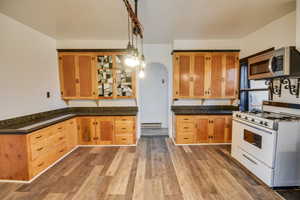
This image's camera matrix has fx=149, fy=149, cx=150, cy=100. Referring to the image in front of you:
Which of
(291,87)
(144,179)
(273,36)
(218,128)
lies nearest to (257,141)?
(291,87)

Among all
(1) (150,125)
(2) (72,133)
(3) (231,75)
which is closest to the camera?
(2) (72,133)

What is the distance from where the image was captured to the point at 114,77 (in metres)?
3.79

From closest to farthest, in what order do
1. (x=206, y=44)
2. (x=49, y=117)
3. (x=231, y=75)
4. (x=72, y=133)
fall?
1. (x=49, y=117)
2. (x=72, y=133)
3. (x=231, y=75)
4. (x=206, y=44)

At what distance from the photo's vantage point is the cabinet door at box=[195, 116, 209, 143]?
146 inches

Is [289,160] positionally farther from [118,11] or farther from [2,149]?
[2,149]

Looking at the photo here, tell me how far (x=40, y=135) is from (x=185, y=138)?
9.97 ft

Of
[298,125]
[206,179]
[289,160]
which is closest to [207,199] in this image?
[206,179]

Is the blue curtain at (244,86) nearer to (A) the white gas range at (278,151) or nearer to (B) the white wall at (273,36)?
(B) the white wall at (273,36)

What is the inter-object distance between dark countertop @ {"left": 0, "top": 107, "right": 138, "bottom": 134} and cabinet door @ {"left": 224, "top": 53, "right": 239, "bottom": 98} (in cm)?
248

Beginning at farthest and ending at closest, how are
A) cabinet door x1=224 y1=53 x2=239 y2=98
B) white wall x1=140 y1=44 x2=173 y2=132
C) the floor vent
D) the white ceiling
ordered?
1. the floor vent
2. white wall x1=140 y1=44 x2=173 y2=132
3. cabinet door x1=224 y1=53 x2=239 y2=98
4. the white ceiling

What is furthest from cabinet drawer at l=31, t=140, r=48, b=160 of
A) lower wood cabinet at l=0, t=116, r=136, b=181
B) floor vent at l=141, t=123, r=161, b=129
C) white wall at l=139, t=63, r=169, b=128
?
white wall at l=139, t=63, r=169, b=128

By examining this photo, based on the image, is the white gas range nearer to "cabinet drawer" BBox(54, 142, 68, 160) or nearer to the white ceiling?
the white ceiling

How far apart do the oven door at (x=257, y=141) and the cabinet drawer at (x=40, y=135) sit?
3.53 metres

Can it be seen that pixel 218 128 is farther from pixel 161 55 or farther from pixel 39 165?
pixel 39 165
